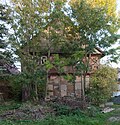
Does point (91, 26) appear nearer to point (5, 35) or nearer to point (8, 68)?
point (5, 35)

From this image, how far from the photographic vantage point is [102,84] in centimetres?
1853

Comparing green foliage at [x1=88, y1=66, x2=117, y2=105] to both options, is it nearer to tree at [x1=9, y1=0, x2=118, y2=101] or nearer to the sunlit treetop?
tree at [x1=9, y1=0, x2=118, y2=101]

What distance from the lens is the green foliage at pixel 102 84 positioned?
18.1 metres

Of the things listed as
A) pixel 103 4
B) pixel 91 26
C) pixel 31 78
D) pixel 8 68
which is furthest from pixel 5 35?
pixel 103 4

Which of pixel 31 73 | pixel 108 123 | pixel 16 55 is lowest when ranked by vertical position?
pixel 108 123

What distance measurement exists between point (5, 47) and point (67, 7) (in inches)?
193

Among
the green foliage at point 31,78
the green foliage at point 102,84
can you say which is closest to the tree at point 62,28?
the green foliage at point 31,78

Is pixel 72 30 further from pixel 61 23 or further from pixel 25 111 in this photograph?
pixel 25 111

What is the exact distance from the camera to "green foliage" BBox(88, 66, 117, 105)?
18103mm

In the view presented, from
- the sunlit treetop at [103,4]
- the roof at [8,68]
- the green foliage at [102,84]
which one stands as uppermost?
the sunlit treetop at [103,4]

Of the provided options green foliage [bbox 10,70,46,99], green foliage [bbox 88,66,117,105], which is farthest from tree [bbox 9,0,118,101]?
green foliage [bbox 88,66,117,105]

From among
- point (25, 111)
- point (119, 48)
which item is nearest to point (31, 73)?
point (25, 111)

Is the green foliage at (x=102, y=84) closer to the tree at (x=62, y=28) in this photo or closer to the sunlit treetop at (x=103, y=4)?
the tree at (x=62, y=28)

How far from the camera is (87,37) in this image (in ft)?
54.7
